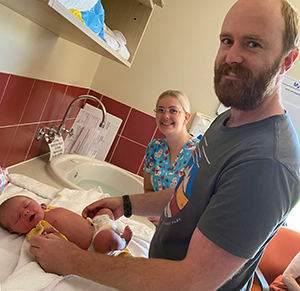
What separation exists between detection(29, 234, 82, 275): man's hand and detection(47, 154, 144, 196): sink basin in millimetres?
1269

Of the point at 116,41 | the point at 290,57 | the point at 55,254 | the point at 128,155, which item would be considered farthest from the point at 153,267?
the point at 128,155

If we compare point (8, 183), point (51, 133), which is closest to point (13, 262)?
point (8, 183)

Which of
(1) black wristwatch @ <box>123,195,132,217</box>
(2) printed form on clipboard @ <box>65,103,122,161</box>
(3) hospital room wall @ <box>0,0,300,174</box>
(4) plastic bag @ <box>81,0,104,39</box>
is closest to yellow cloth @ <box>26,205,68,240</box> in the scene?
(1) black wristwatch @ <box>123,195,132,217</box>

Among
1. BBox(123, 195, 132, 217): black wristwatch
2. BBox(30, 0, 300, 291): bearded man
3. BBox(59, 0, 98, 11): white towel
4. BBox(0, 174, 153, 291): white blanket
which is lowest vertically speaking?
BBox(0, 174, 153, 291): white blanket

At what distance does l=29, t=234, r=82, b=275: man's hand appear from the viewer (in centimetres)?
79

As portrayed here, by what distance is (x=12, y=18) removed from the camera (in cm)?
120

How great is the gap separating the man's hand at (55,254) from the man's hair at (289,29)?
2.50 ft

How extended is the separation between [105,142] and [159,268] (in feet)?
6.63

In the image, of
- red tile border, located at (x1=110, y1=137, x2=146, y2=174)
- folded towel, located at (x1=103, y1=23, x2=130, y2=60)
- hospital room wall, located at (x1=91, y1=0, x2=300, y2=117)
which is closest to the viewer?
folded towel, located at (x1=103, y1=23, x2=130, y2=60)

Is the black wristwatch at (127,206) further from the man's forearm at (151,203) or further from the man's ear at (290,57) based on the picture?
the man's ear at (290,57)

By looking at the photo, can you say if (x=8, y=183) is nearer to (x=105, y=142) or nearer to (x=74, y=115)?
(x=74, y=115)

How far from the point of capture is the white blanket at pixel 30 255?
30.6 inches

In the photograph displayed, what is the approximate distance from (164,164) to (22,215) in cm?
109

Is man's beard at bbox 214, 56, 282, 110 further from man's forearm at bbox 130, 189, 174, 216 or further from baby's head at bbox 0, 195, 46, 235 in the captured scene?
baby's head at bbox 0, 195, 46, 235
